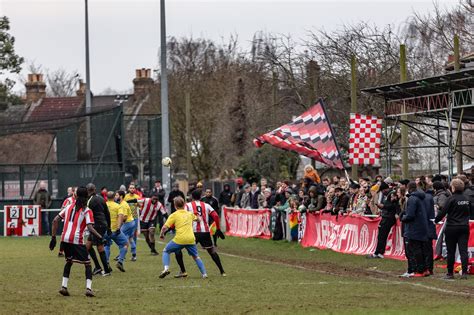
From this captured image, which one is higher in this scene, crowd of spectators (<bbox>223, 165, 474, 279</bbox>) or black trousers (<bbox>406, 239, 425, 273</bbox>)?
crowd of spectators (<bbox>223, 165, 474, 279</bbox>)

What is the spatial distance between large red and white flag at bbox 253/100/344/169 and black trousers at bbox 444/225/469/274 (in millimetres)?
8477

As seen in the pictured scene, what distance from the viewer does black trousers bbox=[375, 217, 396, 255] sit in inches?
918

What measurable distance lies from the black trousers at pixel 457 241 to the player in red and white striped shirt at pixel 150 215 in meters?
9.89

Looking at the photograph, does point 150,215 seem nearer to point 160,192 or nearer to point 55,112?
point 160,192

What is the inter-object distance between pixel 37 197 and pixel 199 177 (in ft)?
82.2

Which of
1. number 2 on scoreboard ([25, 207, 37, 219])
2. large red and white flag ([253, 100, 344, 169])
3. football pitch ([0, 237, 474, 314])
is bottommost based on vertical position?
football pitch ([0, 237, 474, 314])

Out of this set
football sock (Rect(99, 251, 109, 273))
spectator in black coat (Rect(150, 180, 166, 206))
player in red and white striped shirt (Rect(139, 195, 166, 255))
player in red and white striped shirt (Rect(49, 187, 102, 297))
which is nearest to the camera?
player in red and white striped shirt (Rect(49, 187, 102, 297))

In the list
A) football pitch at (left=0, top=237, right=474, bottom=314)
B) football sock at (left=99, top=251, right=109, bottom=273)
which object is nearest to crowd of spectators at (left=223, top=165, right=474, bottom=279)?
football pitch at (left=0, top=237, right=474, bottom=314)

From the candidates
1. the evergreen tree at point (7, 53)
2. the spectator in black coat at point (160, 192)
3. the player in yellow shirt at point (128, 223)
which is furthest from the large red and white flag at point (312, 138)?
the evergreen tree at point (7, 53)

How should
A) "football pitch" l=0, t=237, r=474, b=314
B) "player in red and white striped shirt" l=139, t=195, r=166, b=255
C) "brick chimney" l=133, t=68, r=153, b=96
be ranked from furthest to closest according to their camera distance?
"brick chimney" l=133, t=68, r=153, b=96
"player in red and white striped shirt" l=139, t=195, r=166, b=255
"football pitch" l=0, t=237, r=474, b=314

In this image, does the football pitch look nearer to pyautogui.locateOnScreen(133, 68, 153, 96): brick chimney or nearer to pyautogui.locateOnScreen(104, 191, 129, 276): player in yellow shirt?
pyautogui.locateOnScreen(104, 191, 129, 276): player in yellow shirt

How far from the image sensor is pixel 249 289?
1759cm

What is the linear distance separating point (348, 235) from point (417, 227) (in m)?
6.39

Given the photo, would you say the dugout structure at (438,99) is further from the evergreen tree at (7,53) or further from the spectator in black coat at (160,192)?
the evergreen tree at (7,53)
